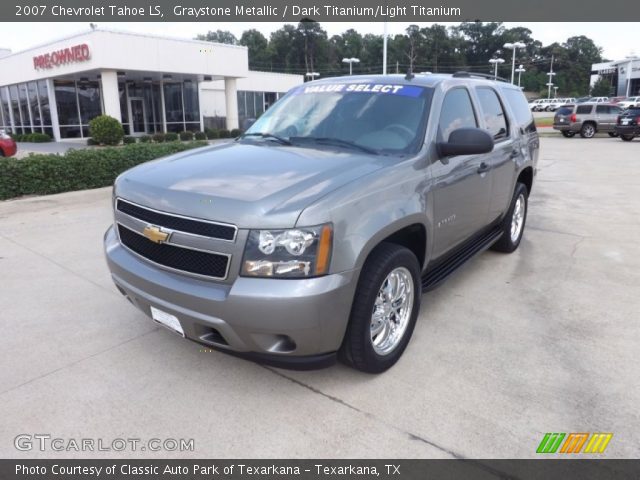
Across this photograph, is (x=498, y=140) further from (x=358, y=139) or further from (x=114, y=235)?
(x=114, y=235)

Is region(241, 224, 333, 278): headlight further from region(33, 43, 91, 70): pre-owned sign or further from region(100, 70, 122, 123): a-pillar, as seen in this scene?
region(33, 43, 91, 70): pre-owned sign

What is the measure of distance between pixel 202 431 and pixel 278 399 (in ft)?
1.64

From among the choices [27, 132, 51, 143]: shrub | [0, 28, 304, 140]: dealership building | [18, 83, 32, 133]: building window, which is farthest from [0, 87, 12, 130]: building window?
[27, 132, 51, 143]: shrub

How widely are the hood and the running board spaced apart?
113cm

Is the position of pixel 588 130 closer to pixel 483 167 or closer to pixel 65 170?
pixel 65 170

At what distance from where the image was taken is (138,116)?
30391 millimetres

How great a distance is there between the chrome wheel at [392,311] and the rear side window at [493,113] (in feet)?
6.85

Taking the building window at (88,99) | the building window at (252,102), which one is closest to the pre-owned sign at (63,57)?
the building window at (88,99)

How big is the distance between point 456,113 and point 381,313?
6.19 ft

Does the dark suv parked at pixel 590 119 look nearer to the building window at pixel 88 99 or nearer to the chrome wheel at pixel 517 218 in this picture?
the chrome wheel at pixel 517 218

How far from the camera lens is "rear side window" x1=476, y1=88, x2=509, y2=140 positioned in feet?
15.3

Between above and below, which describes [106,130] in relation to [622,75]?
below
